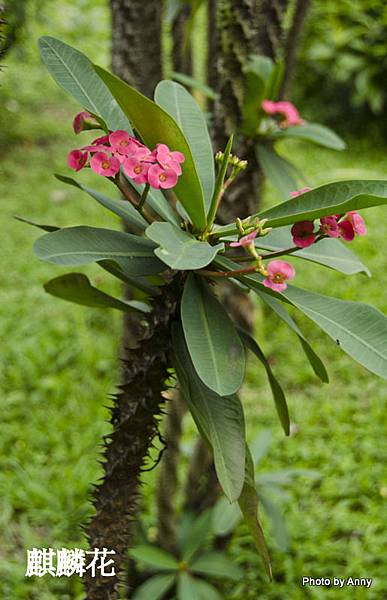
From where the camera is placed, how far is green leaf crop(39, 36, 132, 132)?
33.3 inches

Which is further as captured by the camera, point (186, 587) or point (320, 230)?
point (186, 587)

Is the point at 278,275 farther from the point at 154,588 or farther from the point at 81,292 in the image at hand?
the point at 154,588

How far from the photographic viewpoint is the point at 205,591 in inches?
62.5

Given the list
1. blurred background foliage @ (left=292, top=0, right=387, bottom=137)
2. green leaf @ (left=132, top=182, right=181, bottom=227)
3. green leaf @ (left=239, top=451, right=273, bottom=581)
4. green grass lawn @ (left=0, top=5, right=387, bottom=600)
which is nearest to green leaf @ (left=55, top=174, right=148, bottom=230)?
green leaf @ (left=132, top=182, right=181, bottom=227)

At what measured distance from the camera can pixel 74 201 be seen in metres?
3.92

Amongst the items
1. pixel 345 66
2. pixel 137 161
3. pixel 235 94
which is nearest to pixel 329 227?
pixel 137 161

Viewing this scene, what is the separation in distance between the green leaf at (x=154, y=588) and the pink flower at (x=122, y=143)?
1.10m

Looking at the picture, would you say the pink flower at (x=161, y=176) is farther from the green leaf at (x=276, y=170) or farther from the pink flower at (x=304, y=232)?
the green leaf at (x=276, y=170)

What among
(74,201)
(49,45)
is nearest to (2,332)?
(74,201)

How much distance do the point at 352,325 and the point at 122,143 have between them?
331 mm

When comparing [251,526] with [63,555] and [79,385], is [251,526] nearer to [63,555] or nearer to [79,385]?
[63,555]

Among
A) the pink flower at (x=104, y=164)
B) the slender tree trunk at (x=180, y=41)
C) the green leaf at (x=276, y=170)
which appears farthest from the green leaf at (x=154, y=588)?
the slender tree trunk at (x=180, y=41)

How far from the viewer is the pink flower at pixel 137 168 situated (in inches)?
30.2

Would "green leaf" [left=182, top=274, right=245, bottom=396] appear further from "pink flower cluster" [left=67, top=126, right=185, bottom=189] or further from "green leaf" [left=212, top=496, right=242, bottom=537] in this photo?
"green leaf" [left=212, top=496, right=242, bottom=537]
